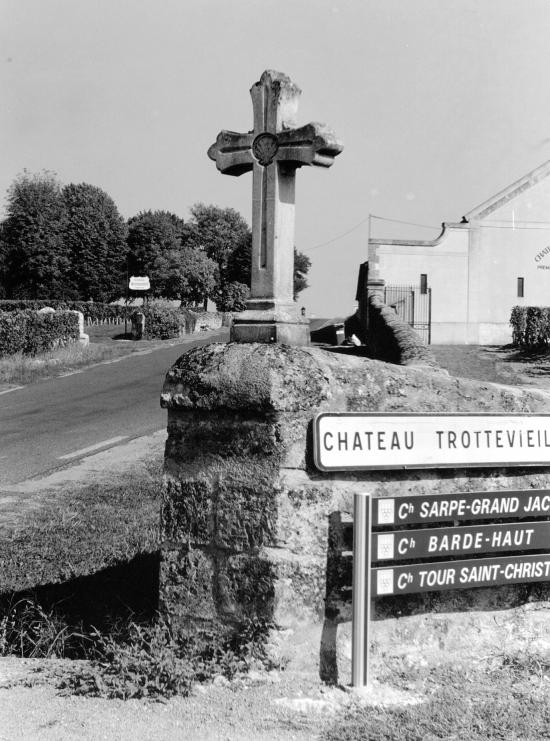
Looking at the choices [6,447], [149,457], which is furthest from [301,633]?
[6,447]

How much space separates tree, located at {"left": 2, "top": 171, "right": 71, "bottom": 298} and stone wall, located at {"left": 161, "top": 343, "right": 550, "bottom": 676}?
58943 mm

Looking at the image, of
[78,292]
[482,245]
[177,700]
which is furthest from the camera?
[78,292]

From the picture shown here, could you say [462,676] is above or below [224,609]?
below

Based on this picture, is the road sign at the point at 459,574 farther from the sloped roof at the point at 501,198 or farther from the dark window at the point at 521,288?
the dark window at the point at 521,288

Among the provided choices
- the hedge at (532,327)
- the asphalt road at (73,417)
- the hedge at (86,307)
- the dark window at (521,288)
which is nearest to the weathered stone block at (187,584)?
the asphalt road at (73,417)

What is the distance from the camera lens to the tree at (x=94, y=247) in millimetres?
62750

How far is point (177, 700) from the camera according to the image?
346 centimetres

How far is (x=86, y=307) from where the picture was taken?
4591 cm

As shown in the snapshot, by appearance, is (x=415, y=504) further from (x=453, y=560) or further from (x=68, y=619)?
(x=68, y=619)

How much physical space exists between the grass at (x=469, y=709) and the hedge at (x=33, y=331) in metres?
22.3

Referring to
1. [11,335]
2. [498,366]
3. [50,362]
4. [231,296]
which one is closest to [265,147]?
[498,366]

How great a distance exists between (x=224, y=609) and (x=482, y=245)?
3268 centimetres

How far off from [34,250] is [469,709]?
203ft

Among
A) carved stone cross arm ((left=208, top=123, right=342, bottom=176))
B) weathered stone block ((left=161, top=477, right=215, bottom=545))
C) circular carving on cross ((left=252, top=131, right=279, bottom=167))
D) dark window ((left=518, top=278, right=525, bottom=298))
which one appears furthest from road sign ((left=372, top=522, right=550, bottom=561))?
dark window ((left=518, top=278, right=525, bottom=298))
